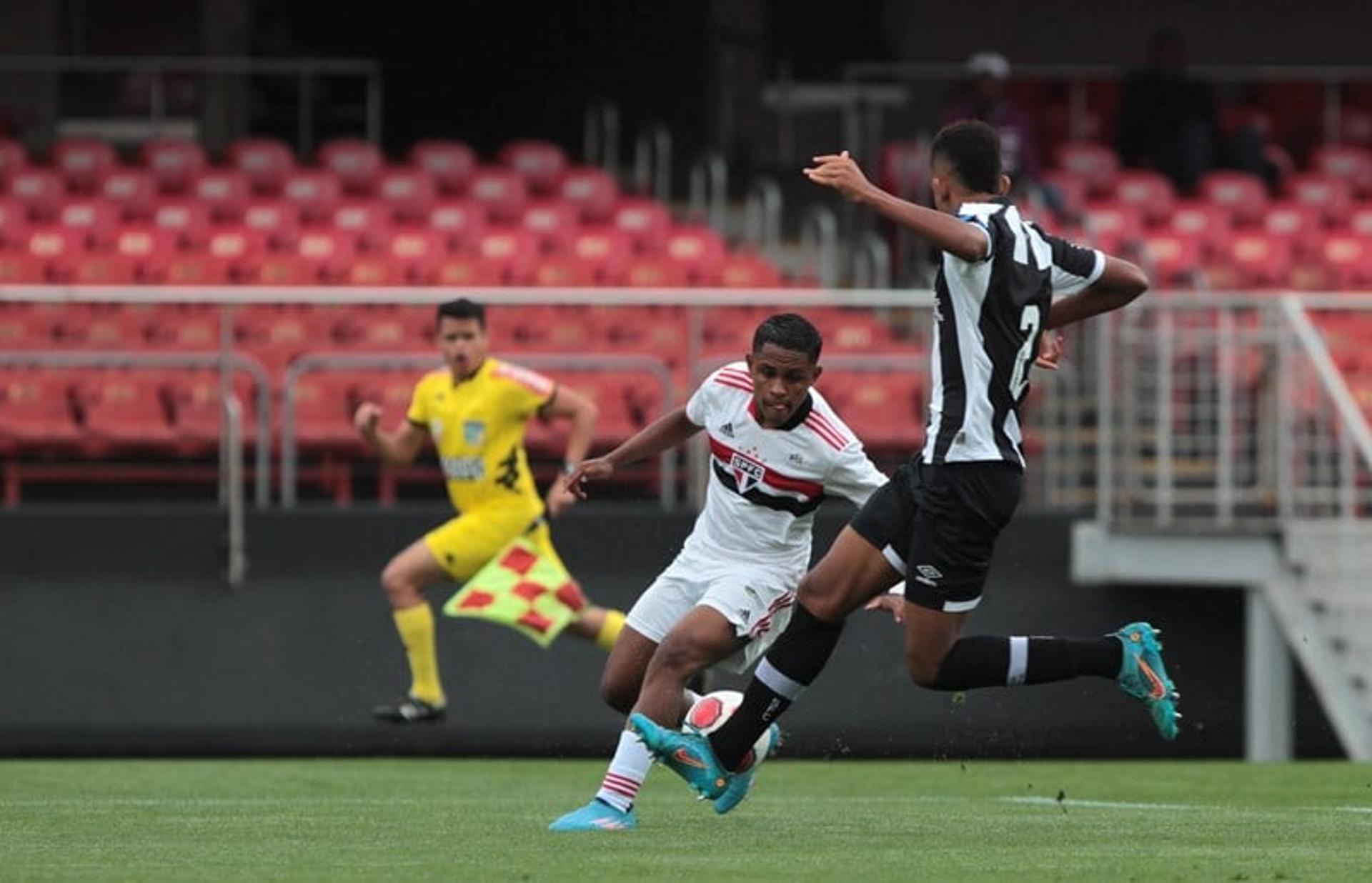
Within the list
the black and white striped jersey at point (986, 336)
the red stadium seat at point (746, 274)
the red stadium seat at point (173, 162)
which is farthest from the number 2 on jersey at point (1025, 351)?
the red stadium seat at point (173, 162)

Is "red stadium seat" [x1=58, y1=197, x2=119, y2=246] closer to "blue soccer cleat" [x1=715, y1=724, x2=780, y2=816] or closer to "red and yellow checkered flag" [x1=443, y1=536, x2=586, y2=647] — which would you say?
"red and yellow checkered flag" [x1=443, y1=536, x2=586, y2=647]

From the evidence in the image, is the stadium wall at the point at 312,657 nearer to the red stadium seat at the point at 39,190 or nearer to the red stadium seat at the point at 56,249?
the red stadium seat at the point at 56,249

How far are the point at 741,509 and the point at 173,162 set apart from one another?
39.7 feet

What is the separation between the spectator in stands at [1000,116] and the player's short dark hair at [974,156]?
10.4 metres

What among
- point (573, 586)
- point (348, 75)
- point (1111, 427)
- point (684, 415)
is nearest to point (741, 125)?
point (348, 75)

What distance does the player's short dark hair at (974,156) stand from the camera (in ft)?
30.0

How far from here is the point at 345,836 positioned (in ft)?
29.6

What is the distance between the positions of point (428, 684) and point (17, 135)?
32.1ft

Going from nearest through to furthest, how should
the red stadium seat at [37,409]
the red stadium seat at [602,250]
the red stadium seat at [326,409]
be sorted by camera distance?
1. the red stadium seat at [37,409]
2. the red stadium seat at [326,409]
3. the red stadium seat at [602,250]

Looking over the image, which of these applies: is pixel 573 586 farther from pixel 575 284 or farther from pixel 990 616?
pixel 575 284

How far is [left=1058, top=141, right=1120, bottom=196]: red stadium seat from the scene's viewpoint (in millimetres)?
22328

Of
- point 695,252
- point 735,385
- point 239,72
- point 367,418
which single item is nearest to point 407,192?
point 695,252

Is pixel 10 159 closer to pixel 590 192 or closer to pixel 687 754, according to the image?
pixel 590 192

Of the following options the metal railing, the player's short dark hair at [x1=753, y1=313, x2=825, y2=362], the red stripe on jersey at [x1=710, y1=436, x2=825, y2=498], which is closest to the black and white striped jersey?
the player's short dark hair at [x1=753, y1=313, x2=825, y2=362]
